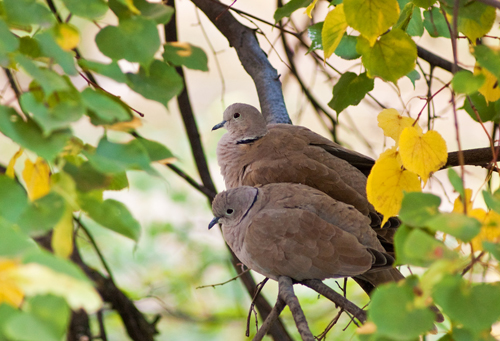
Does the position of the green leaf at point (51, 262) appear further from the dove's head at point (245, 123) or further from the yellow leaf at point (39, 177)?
the dove's head at point (245, 123)

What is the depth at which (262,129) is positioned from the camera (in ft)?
5.25

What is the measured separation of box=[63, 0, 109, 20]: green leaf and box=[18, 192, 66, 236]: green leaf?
185 mm

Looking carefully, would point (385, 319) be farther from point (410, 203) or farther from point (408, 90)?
point (408, 90)

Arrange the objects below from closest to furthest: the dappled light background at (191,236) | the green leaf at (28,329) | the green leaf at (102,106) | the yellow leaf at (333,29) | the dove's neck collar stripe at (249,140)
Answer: the green leaf at (28,329)
the green leaf at (102,106)
the yellow leaf at (333,29)
the dove's neck collar stripe at (249,140)
the dappled light background at (191,236)

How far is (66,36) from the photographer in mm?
517

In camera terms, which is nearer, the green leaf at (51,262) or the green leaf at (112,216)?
the green leaf at (51,262)

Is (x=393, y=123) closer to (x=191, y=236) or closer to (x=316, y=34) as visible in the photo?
(x=316, y=34)

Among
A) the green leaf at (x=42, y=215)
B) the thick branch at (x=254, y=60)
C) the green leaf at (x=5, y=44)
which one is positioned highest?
the thick branch at (x=254, y=60)

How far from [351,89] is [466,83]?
538mm

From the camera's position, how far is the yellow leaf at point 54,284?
383mm

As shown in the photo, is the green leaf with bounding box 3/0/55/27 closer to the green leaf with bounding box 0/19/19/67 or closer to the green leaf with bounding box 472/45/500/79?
the green leaf with bounding box 0/19/19/67

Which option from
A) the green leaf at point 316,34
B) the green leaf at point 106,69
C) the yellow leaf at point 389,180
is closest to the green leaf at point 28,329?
the green leaf at point 106,69

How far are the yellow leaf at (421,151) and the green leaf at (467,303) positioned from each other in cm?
25

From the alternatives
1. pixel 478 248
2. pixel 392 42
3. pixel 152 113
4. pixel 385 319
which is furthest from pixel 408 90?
pixel 385 319
